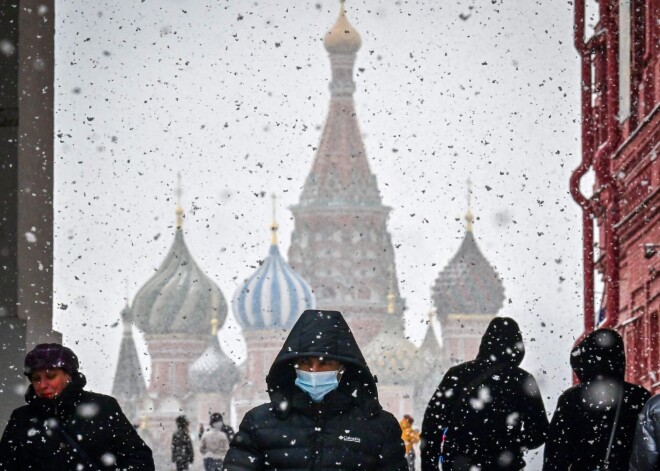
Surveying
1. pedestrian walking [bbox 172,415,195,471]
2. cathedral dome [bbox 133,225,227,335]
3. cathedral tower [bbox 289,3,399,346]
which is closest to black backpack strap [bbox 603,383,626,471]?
pedestrian walking [bbox 172,415,195,471]

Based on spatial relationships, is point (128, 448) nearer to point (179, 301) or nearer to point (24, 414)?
point (24, 414)

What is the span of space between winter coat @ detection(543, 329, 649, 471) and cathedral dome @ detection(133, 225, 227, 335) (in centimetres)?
10888

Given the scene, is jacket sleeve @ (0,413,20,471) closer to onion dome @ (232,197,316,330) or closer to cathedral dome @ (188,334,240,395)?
onion dome @ (232,197,316,330)

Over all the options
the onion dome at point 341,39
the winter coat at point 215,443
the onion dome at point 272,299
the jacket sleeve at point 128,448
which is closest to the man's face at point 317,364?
the jacket sleeve at point 128,448

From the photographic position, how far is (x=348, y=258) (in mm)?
120562

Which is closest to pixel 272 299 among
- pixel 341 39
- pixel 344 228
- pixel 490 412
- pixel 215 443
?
pixel 344 228

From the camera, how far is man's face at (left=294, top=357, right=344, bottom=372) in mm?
5621

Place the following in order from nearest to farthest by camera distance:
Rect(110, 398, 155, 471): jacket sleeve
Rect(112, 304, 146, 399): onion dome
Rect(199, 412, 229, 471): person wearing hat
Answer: Rect(110, 398, 155, 471): jacket sleeve → Rect(199, 412, 229, 471): person wearing hat → Rect(112, 304, 146, 399): onion dome

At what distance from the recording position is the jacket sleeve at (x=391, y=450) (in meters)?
5.64

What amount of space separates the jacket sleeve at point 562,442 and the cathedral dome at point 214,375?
107 meters

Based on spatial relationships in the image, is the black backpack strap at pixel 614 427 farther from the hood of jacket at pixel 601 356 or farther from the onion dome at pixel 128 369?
the onion dome at pixel 128 369

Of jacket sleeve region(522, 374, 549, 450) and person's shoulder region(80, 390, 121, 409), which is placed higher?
person's shoulder region(80, 390, 121, 409)

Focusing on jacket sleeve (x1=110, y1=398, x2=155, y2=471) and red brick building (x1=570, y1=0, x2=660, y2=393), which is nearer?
jacket sleeve (x1=110, y1=398, x2=155, y2=471)

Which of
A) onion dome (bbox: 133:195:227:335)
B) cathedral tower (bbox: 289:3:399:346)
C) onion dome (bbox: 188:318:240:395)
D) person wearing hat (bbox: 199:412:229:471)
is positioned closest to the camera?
person wearing hat (bbox: 199:412:229:471)
